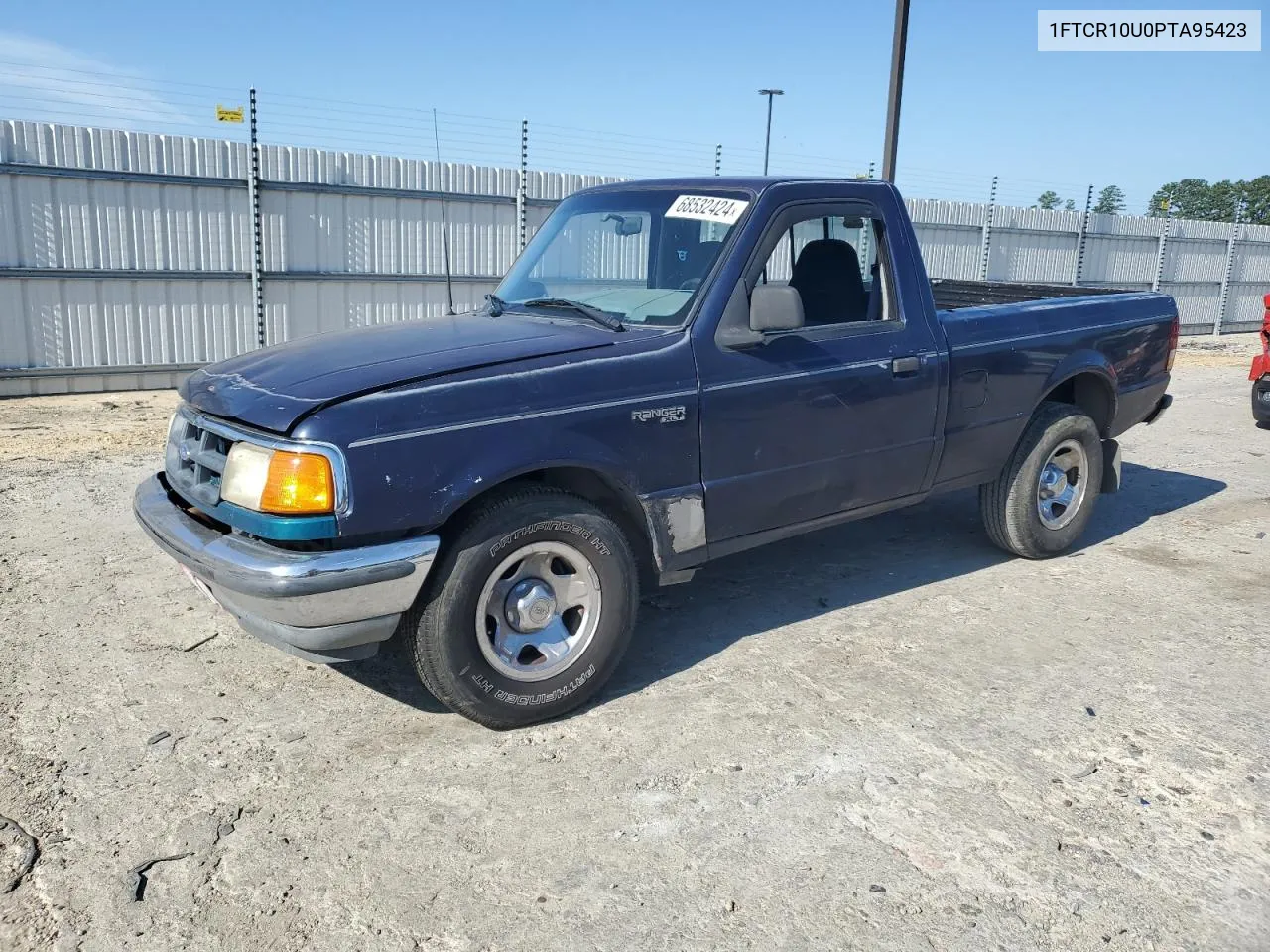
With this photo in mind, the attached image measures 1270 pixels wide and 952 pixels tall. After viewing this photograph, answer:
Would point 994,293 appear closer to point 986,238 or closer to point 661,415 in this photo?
point 661,415

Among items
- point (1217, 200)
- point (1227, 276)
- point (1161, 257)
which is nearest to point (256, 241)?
point (1161, 257)

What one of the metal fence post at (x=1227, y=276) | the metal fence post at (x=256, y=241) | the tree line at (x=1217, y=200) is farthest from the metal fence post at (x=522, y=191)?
the tree line at (x=1217, y=200)

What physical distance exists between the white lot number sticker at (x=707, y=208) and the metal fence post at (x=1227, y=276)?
21.1m

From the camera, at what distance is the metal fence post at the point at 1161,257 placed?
20750 millimetres

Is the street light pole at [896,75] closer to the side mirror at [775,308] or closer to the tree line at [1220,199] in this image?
the side mirror at [775,308]

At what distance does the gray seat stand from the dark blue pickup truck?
0.01 m

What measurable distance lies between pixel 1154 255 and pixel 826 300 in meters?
19.3

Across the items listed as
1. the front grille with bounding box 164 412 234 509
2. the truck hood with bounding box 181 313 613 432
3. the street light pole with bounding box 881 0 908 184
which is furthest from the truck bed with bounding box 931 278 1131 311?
the street light pole with bounding box 881 0 908 184

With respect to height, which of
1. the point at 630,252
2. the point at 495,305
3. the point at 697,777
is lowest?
the point at 697,777

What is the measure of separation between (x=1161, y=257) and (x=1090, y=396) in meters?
17.4

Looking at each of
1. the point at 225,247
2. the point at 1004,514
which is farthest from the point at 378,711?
the point at 225,247

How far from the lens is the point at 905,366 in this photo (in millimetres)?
4746

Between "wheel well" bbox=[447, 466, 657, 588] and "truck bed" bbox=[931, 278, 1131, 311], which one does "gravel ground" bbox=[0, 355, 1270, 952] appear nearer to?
"wheel well" bbox=[447, 466, 657, 588]

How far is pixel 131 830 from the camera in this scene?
10.2ft
